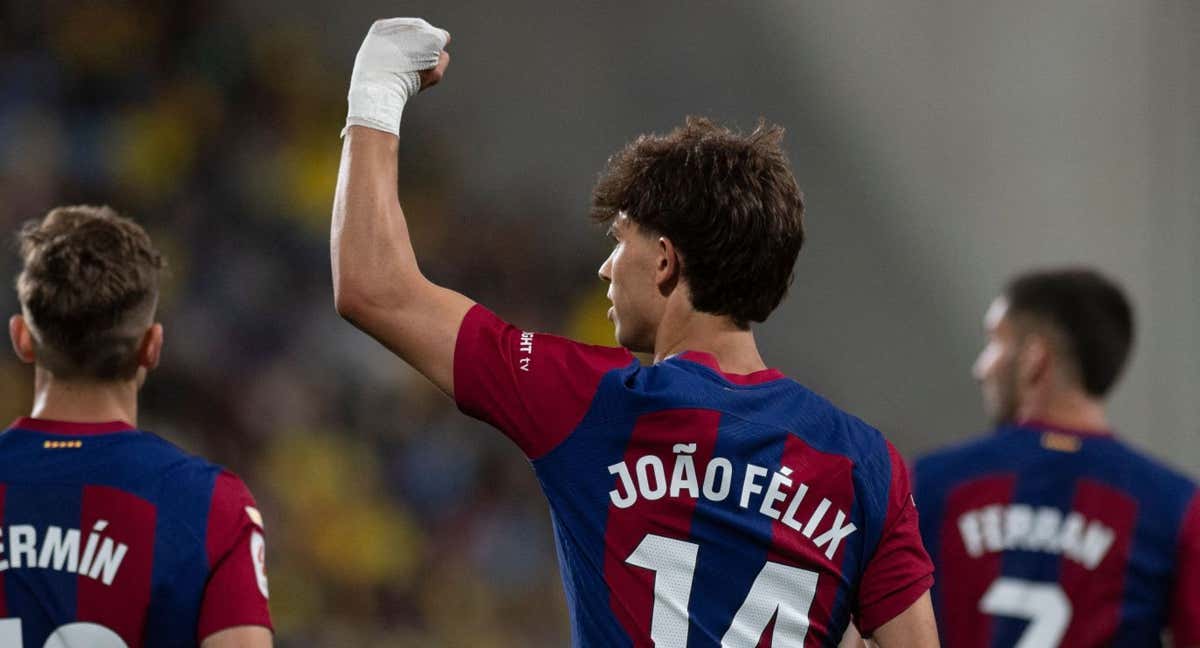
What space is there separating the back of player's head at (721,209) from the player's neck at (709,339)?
0.06 feet

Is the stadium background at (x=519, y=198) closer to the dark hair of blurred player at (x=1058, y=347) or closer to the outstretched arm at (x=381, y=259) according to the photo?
the dark hair of blurred player at (x=1058, y=347)

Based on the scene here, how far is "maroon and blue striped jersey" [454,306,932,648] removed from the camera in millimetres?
2156

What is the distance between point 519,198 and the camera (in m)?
8.95

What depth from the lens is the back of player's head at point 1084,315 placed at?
427 centimetres

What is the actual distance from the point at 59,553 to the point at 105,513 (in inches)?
3.9

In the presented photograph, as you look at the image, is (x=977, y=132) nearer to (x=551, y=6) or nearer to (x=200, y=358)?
(x=551, y=6)

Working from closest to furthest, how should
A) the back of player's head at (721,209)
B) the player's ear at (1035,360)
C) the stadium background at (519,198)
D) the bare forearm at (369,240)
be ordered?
1. the bare forearm at (369,240)
2. the back of player's head at (721,209)
3. the player's ear at (1035,360)
4. the stadium background at (519,198)

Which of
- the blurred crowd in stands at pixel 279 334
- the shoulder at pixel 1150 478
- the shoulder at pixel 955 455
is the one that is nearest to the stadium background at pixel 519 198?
the blurred crowd in stands at pixel 279 334

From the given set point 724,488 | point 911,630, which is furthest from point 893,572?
point 724,488

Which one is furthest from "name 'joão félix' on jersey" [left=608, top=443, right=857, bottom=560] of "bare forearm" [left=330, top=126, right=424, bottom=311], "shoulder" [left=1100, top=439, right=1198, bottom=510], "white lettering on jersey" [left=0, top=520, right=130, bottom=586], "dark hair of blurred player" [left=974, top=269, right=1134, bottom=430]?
"dark hair of blurred player" [left=974, top=269, right=1134, bottom=430]

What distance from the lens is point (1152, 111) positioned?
8930 mm

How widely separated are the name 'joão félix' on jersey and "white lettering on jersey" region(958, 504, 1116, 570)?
1.79 m

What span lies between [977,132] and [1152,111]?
3.46 ft

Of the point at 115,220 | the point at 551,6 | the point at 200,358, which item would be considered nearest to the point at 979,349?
the point at 551,6
